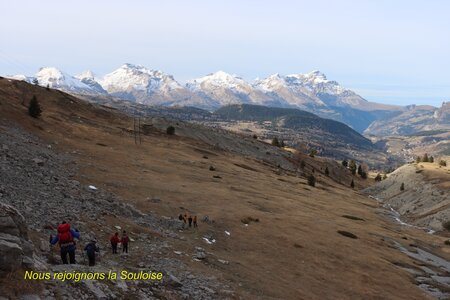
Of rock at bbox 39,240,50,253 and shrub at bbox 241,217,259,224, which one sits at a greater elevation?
rock at bbox 39,240,50,253

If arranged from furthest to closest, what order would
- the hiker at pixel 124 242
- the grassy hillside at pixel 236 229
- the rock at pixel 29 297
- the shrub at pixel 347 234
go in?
the shrub at pixel 347 234 < the grassy hillside at pixel 236 229 < the hiker at pixel 124 242 < the rock at pixel 29 297

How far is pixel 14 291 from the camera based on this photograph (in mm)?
18953

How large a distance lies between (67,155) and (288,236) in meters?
37.5

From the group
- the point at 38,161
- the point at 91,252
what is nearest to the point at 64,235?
the point at 91,252

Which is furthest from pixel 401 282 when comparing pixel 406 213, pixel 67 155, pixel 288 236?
pixel 406 213

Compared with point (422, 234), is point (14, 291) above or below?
above

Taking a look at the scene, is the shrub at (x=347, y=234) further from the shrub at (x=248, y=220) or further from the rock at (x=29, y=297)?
the rock at (x=29, y=297)

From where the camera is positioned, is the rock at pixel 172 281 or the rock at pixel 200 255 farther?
the rock at pixel 200 255

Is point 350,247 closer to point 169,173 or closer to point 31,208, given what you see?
point 169,173

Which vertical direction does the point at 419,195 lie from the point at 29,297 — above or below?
below

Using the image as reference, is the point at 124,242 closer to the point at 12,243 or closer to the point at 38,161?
the point at 12,243

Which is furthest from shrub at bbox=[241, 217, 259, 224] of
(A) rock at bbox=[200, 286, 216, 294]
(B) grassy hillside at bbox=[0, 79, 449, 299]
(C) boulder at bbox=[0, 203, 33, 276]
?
(C) boulder at bbox=[0, 203, 33, 276]

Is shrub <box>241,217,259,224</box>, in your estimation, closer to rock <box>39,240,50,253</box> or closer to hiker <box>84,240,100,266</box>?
hiker <box>84,240,100,266</box>

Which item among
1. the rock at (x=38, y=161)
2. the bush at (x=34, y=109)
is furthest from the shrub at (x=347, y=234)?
the bush at (x=34, y=109)
